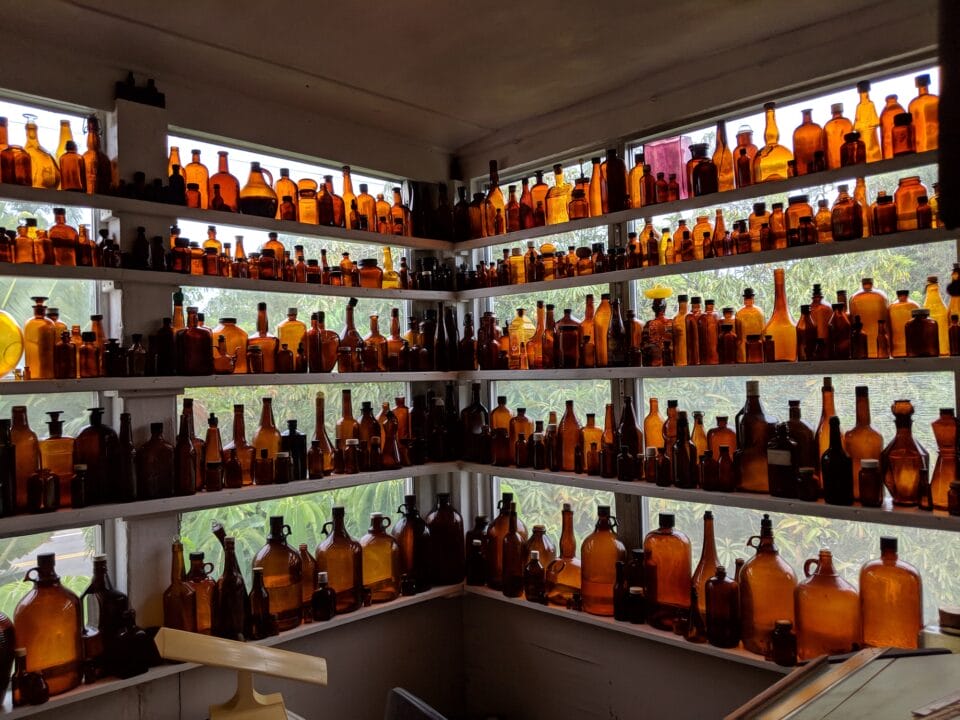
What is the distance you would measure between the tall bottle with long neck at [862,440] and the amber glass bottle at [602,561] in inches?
32.9

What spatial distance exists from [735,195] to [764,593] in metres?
1.27

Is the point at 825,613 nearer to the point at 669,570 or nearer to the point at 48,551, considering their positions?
the point at 669,570

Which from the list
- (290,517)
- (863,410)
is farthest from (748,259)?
(290,517)

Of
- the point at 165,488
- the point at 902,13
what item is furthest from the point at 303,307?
the point at 902,13

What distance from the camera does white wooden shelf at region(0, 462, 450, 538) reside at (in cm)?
192

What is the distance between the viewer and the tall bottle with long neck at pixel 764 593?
6.86ft

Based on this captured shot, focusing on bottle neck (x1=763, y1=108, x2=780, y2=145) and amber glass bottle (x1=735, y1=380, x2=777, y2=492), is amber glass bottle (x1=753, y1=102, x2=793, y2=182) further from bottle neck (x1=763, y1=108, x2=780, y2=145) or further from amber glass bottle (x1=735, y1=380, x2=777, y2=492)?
amber glass bottle (x1=735, y1=380, x2=777, y2=492)

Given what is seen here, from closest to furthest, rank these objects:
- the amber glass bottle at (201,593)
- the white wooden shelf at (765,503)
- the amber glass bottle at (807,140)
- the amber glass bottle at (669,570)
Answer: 1. the white wooden shelf at (765,503)
2. the amber glass bottle at (807,140)
3. the amber glass bottle at (201,593)
4. the amber glass bottle at (669,570)

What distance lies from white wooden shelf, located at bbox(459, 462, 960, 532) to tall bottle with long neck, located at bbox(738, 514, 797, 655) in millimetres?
79

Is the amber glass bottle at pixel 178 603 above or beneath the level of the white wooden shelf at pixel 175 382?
beneath

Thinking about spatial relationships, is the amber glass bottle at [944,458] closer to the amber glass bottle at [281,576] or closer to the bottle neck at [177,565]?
the amber glass bottle at [281,576]

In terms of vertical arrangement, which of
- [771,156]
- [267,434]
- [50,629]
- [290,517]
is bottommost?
[50,629]

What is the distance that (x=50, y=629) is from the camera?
1943 mm

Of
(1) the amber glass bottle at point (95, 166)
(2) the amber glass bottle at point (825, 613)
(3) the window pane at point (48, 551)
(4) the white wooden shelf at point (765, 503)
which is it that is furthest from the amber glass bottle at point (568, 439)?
(1) the amber glass bottle at point (95, 166)
